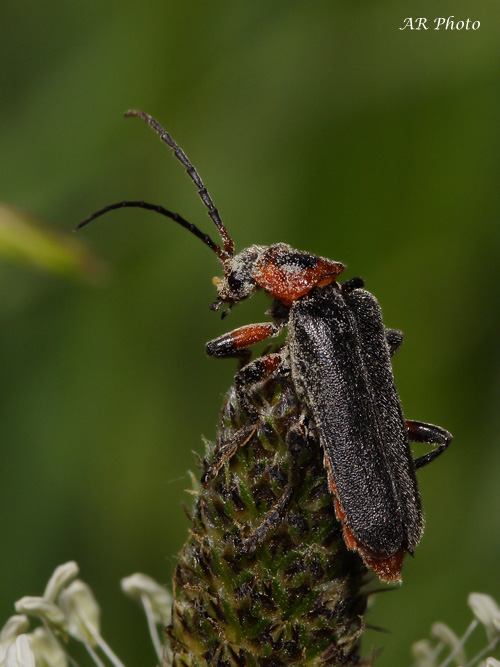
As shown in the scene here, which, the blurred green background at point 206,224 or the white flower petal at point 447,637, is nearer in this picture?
the white flower petal at point 447,637

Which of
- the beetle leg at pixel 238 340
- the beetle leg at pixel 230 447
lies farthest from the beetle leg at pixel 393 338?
the beetle leg at pixel 230 447

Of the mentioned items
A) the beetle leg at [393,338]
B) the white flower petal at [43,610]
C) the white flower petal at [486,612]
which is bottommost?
the white flower petal at [486,612]

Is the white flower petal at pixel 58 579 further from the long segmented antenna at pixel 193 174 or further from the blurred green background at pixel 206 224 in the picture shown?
the blurred green background at pixel 206 224

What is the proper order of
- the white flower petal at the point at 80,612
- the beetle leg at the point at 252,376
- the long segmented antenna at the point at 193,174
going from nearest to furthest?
the beetle leg at the point at 252,376, the white flower petal at the point at 80,612, the long segmented antenna at the point at 193,174

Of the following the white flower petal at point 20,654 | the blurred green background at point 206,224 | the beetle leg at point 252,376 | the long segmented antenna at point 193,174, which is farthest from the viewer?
the blurred green background at point 206,224

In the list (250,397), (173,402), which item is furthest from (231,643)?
(173,402)

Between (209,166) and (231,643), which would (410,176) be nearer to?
(209,166)
